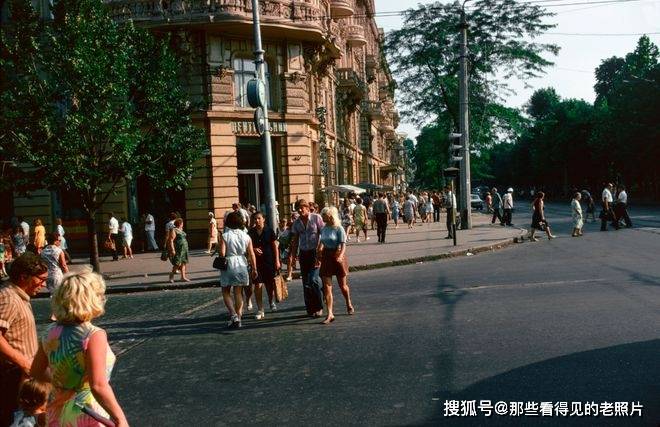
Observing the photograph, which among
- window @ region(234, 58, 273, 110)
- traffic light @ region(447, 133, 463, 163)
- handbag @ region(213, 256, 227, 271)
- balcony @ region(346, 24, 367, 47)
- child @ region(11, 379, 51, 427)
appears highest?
balcony @ region(346, 24, 367, 47)

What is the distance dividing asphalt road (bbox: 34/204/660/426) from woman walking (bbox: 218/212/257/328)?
14.7 inches

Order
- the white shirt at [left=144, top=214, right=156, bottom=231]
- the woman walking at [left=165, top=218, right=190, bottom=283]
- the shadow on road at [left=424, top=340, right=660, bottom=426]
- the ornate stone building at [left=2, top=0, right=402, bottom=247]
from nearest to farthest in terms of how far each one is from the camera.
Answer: the shadow on road at [left=424, top=340, right=660, bottom=426] < the woman walking at [left=165, top=218, right=190, bottom=283] < the ornate stone building at [left=2, top=0, right=402, bottom=247] < the white shirt at [left=144, top=214, right=156, bottom=231]

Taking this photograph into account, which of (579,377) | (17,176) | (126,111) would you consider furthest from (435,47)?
(579,377)

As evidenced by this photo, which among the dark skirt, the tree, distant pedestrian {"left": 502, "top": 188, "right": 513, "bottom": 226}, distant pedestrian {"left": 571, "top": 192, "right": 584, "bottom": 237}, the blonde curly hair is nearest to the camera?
the blonde curly hair

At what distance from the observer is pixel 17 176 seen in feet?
56.5

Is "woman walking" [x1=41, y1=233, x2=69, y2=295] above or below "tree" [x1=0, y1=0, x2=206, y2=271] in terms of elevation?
below

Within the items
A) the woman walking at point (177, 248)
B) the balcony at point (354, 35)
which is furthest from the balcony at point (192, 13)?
the balcony at point (354, 35)

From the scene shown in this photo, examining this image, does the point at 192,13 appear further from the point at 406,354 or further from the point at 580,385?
the point at 580,385

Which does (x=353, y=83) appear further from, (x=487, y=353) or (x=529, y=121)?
(x=487, y=353)

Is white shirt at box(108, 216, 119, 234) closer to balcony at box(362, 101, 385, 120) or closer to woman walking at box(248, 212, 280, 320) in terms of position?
woman walking at box(248, 212, 280, 320)

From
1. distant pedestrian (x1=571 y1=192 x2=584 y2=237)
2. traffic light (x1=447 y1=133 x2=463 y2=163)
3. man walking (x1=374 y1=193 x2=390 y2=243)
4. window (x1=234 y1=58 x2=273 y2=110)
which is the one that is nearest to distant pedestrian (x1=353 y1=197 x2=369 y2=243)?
man walking (x1=374 y1=193 x2=390 y2=243)

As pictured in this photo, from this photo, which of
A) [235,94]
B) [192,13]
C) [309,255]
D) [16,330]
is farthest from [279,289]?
[192,13]

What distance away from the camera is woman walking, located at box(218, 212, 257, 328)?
9195 mm

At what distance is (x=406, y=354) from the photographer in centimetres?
675
